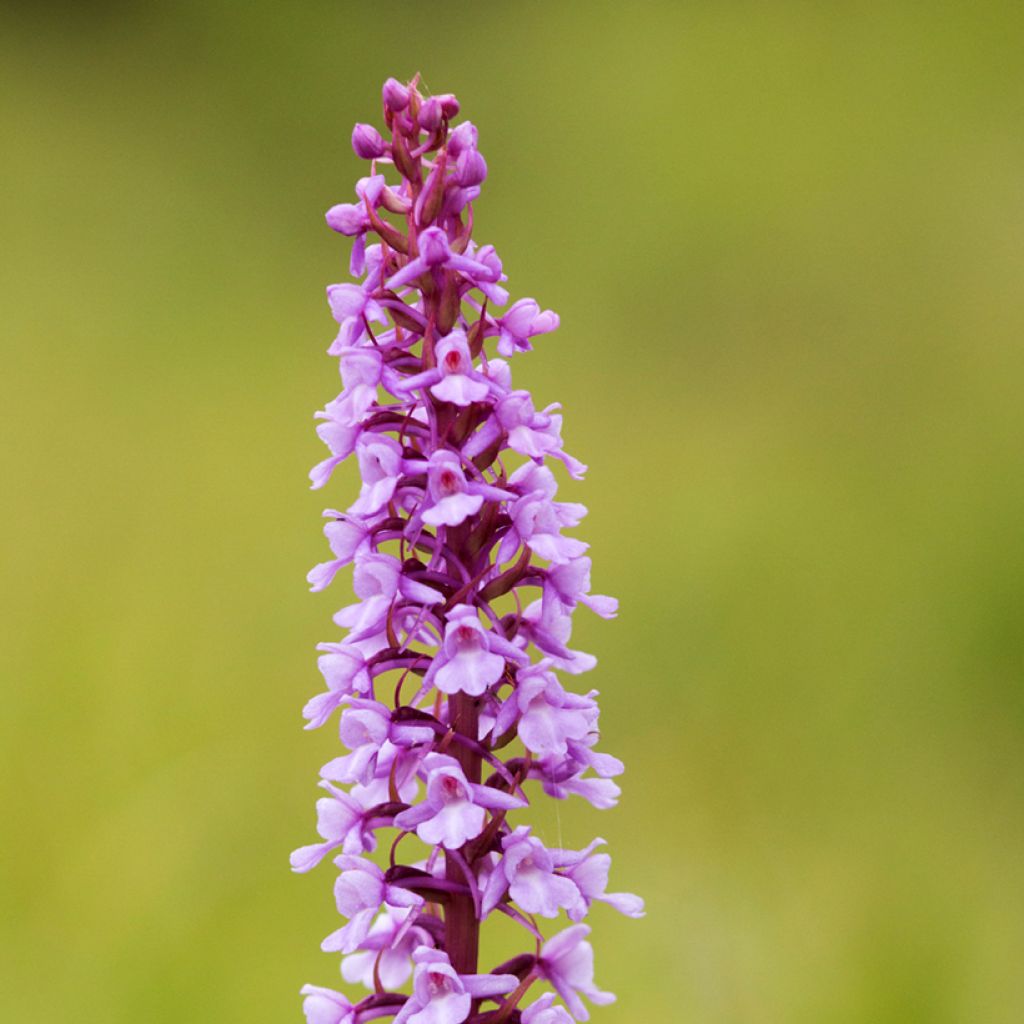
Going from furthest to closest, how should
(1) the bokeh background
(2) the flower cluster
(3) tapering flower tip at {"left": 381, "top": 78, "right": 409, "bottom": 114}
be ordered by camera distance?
(1) the bokeh background → (3) tapering flower tip at {"left": 381, "top": 78, "right": 409, "bottom": 114} → (2) the flower cluster

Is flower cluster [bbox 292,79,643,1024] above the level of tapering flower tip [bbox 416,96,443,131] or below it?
below

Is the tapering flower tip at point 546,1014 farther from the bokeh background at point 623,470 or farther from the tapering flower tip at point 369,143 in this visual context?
the bokeh background at point 623,470

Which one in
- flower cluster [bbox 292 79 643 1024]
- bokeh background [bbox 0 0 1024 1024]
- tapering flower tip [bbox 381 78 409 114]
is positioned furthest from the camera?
bokeh background [bbox 0 0 1024 1024]

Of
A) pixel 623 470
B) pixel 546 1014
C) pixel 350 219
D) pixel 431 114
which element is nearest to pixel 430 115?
pixel 431 114

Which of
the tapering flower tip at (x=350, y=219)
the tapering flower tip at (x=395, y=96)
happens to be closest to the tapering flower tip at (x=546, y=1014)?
the tapering flower tip at (x=350, y=219)

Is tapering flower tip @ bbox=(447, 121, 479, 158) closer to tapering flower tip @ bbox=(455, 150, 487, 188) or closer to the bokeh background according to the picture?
tapering flower tip @ bbox=(455, 150, 487, 188)

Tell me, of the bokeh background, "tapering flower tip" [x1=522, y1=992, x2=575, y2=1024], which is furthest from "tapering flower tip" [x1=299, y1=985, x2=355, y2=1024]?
the bokeh background
